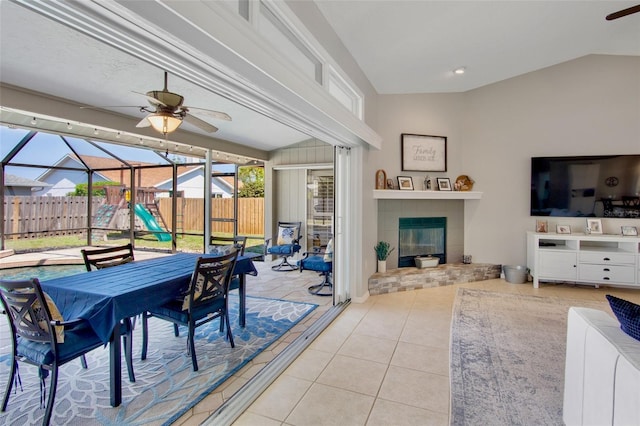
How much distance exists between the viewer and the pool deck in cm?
558

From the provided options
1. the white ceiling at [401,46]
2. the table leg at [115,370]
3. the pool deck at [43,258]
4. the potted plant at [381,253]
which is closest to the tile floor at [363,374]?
the table leg at [115,370]

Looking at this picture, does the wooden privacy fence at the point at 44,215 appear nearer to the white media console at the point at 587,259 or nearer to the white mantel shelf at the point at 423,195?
the white mantel shelf at the point at 423,195

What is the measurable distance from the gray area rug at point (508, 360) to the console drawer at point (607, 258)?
75 centimetres

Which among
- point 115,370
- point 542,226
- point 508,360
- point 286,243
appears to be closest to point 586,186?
point 542,226

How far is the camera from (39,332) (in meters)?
1.96

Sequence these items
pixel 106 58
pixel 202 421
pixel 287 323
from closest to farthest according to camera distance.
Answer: pixel 202 421 < pixel 106 58 < pixel 287 323

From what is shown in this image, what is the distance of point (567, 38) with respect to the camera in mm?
4043

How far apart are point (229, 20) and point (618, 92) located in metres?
6.00

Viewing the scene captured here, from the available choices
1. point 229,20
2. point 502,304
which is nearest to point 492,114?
point 502,304

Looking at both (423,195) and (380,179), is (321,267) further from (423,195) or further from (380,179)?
(423,195)

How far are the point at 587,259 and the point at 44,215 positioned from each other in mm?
9399

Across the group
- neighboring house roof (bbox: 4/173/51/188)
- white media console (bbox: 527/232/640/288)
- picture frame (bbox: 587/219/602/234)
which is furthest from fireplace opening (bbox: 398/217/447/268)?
neighboring house roof (bbox: 4/173/51/188)

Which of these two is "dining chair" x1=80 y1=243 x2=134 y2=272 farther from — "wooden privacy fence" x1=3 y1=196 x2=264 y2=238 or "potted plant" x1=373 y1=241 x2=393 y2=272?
"wooden privacy fence" x1=3 y1=196 x2=264 y2=238

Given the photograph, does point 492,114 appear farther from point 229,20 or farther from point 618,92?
point 229,20
